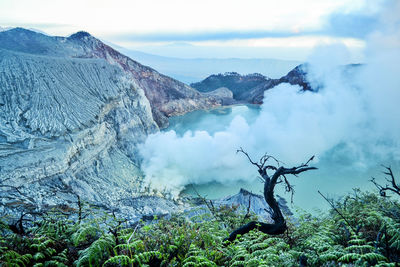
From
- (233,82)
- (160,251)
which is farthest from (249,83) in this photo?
(160,251)

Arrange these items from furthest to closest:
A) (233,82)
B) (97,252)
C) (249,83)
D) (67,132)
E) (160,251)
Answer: (233,82), (249,83), (67,132), (160,251), (97,252)

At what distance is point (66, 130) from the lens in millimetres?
19188

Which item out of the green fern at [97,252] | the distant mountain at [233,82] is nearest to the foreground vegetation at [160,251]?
the green fern at [97,252]

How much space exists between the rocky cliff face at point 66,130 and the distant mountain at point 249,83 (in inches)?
1350

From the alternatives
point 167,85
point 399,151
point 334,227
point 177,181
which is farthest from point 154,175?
point 167,85

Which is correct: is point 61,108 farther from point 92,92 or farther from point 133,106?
point 133,106

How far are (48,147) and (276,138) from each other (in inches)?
791

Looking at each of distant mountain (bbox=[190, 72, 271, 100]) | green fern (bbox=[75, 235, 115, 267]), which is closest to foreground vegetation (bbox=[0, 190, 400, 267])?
green fern (bbox=[75, 235, 115, 267])

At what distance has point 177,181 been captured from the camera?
68.3 ft

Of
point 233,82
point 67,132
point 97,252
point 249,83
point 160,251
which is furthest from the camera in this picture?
point 233,82

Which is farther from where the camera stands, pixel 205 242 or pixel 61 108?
pixel 61 108

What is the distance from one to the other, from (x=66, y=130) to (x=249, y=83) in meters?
61.2

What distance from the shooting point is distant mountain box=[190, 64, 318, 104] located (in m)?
55.3

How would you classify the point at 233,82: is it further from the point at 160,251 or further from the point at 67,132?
the point at 160,251
